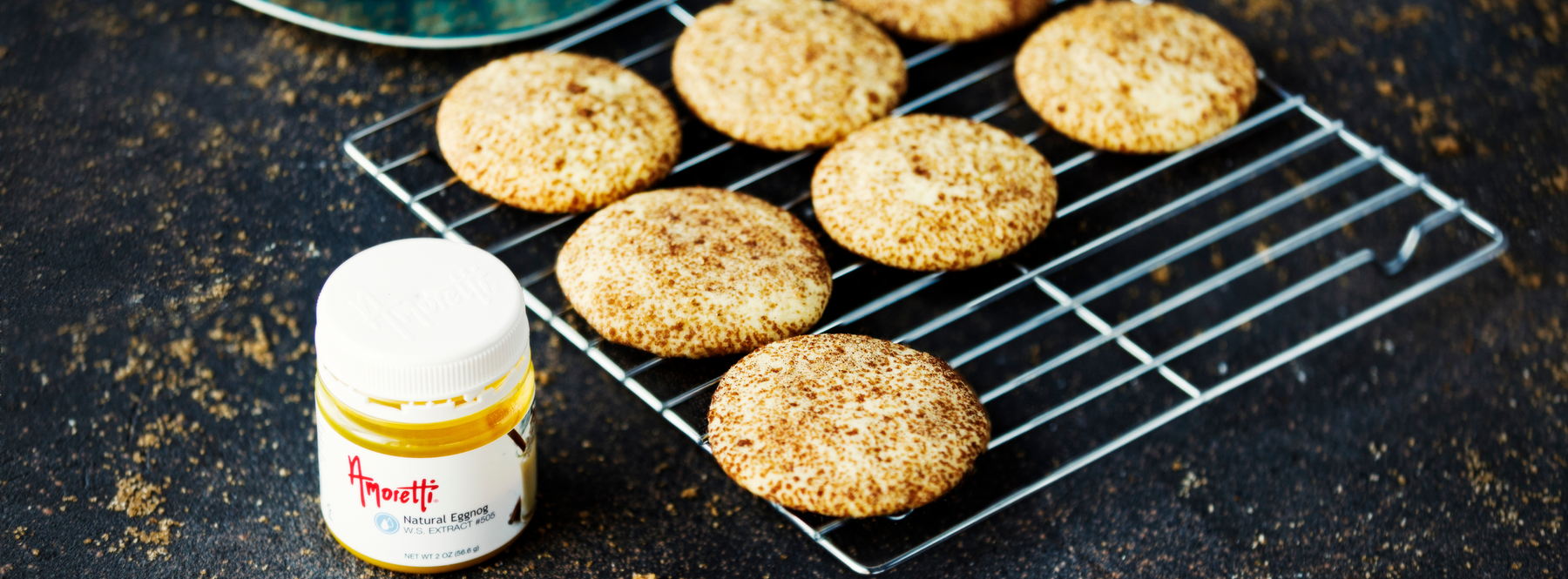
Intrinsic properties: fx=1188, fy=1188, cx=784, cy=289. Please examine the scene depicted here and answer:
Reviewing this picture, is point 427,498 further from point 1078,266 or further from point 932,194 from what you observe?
point 1078,266

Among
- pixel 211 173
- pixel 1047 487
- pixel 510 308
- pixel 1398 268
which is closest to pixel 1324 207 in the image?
pixel 1398 268

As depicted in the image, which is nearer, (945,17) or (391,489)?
(391,489)

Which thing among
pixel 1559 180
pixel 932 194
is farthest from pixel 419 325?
pixel 1559 180

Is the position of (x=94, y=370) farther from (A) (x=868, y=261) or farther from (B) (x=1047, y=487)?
(B) (x=1047, y=487)

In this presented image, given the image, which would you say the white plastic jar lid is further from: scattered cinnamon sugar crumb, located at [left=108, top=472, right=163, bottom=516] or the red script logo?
scattered cinnamon sugar crumb, located at [left=108, top=472, right=163, bottom=516]

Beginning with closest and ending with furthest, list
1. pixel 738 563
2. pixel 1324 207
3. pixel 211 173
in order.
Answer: pixel 738 563 → pixel 211 173 → pixel 1324 207

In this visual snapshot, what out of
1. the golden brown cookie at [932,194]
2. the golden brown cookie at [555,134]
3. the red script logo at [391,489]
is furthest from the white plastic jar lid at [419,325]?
the golden brown cookie at [932,194]
